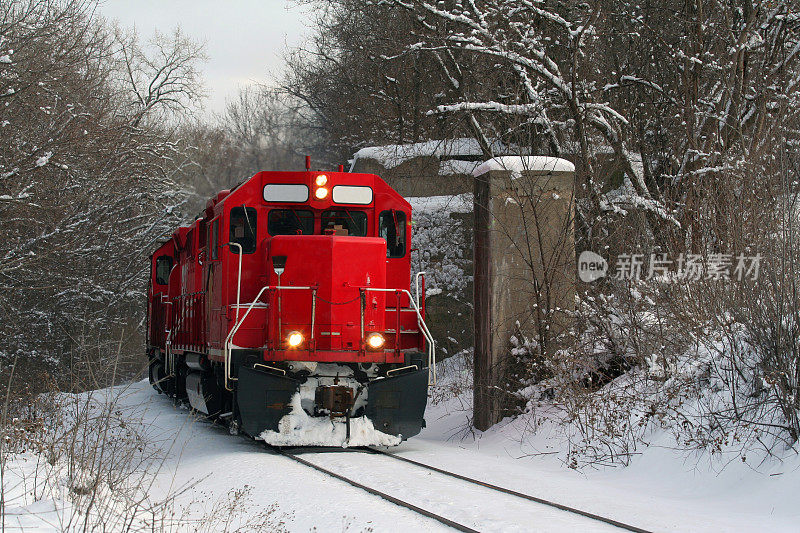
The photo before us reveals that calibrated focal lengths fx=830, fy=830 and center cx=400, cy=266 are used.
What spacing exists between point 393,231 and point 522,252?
76.2 inches

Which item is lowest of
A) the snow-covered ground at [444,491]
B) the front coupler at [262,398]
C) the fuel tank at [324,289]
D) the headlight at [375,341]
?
the snow-covered ground at [444,491]

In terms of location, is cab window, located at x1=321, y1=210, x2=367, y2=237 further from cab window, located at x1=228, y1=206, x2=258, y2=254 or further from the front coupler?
the front coupler

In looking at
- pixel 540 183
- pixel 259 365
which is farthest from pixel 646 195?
pixel 259 365

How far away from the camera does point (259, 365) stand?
9328 millimetres

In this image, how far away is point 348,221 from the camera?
10.4 meters

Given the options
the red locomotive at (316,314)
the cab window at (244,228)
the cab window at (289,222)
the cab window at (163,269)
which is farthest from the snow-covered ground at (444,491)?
the cab window at (163,269)

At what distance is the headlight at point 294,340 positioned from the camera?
9.37 m

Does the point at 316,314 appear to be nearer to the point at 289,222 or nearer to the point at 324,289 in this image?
the point at 324,289

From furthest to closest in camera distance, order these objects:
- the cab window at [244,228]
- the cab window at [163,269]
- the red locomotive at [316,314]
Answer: the cab window at [163,269], the cab window at [244,228], the red locomotive at [316,314]

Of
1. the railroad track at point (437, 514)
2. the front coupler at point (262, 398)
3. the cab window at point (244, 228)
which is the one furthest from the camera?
the cab window at point (244, 228)

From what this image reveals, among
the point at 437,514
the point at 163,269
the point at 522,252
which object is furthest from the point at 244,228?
the point at 163,269

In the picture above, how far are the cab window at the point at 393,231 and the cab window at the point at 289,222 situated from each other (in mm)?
934

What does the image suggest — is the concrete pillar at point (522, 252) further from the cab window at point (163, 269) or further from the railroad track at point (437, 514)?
the cab window at point (163, 269)

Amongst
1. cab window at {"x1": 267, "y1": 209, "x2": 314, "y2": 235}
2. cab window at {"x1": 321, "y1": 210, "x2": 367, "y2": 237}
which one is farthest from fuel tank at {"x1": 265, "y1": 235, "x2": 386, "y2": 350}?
cab window at {"x1": 321, "y1": 210, "x2": 367, "y2": 237}
